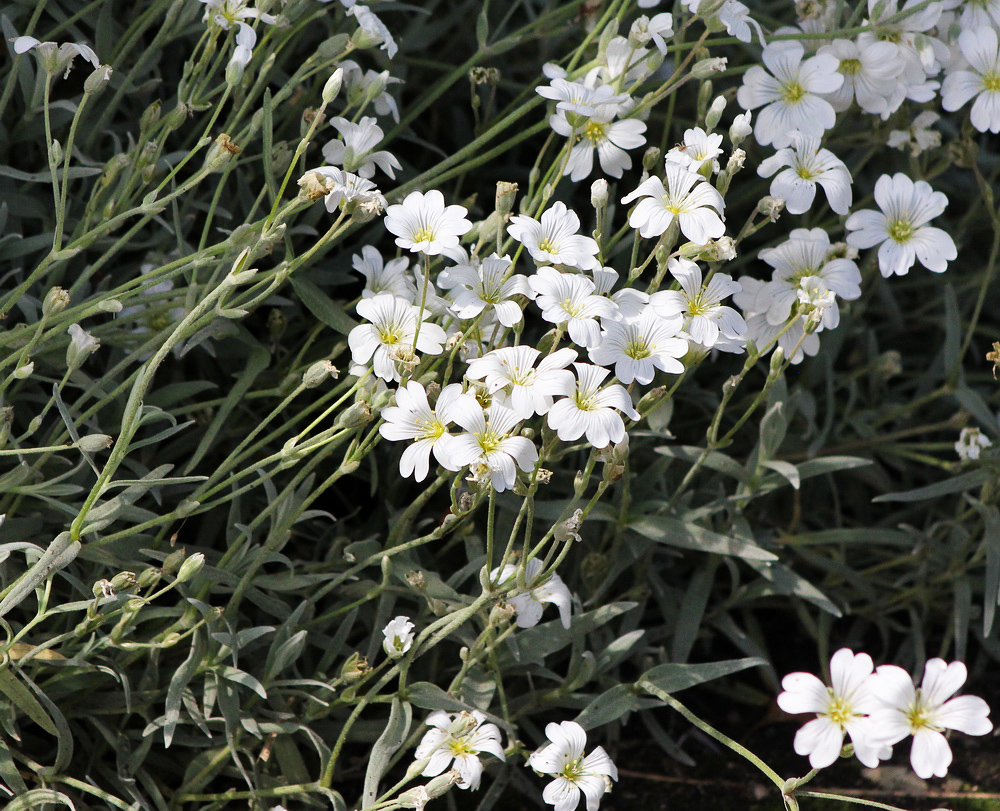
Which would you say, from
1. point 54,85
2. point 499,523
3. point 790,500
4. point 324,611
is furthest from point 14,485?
point 790,500

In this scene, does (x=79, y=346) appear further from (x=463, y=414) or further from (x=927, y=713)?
(x=927, y=713)

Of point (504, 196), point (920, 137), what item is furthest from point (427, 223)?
point (920, 137)

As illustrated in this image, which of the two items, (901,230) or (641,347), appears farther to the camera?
(901,230)

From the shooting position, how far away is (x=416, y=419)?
1.15m

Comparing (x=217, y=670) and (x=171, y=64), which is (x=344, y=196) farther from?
(x=171, y=64)

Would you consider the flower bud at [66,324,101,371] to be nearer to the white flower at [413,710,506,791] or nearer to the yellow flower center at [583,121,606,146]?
the white flower at [413,710,506,791]

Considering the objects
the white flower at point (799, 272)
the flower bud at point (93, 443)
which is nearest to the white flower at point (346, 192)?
the flower bud at point (93, 443)

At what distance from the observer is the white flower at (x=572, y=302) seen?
1.12 m

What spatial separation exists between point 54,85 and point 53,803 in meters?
1.11

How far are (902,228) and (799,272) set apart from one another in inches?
6.2

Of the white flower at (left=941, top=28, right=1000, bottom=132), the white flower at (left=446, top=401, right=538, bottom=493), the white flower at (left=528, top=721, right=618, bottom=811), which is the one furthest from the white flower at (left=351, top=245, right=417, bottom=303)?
the white flower at (left=941, top=28, right=1000, bottom=132)

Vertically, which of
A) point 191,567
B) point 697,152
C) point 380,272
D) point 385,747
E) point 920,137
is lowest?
point 385,747

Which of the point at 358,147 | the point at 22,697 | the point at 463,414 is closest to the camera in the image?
the point at 463,414

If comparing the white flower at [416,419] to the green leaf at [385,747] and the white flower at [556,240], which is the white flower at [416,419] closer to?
the white flower at [556,240]
